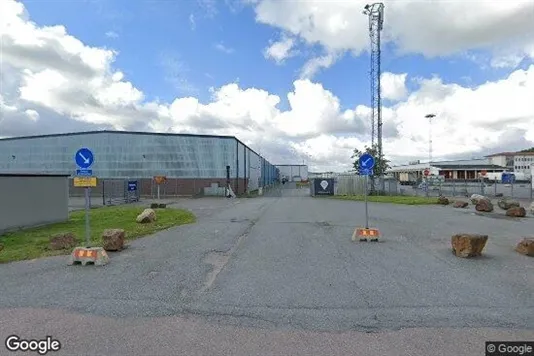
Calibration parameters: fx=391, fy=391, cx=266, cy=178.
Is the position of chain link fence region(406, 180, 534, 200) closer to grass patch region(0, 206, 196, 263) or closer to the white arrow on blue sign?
grass patch region(0, 206, 196, 263)

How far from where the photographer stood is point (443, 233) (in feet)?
44.2

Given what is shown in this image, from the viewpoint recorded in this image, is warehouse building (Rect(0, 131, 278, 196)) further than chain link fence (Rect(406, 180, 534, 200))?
Yes

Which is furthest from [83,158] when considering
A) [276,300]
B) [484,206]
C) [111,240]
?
[484,206]

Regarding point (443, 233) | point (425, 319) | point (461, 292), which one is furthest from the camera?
point (443, 233)

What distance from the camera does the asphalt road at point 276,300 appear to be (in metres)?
4.52

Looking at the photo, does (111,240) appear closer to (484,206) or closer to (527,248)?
(527,248)

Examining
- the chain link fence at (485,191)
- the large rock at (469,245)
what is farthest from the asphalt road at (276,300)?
the chain link fence at (485,191)

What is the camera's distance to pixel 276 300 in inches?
238

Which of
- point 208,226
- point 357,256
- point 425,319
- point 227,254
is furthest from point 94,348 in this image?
point 208,226

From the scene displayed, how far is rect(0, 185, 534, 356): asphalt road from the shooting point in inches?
178

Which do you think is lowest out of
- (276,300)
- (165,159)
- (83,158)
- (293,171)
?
(276,300)

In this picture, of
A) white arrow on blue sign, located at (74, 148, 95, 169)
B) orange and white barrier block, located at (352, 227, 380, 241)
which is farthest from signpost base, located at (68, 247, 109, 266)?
orange and white barrier block, located at (352, 227, 380, 241)

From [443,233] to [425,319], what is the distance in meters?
9.21

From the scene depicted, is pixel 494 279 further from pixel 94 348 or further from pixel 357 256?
pixel 94 348
